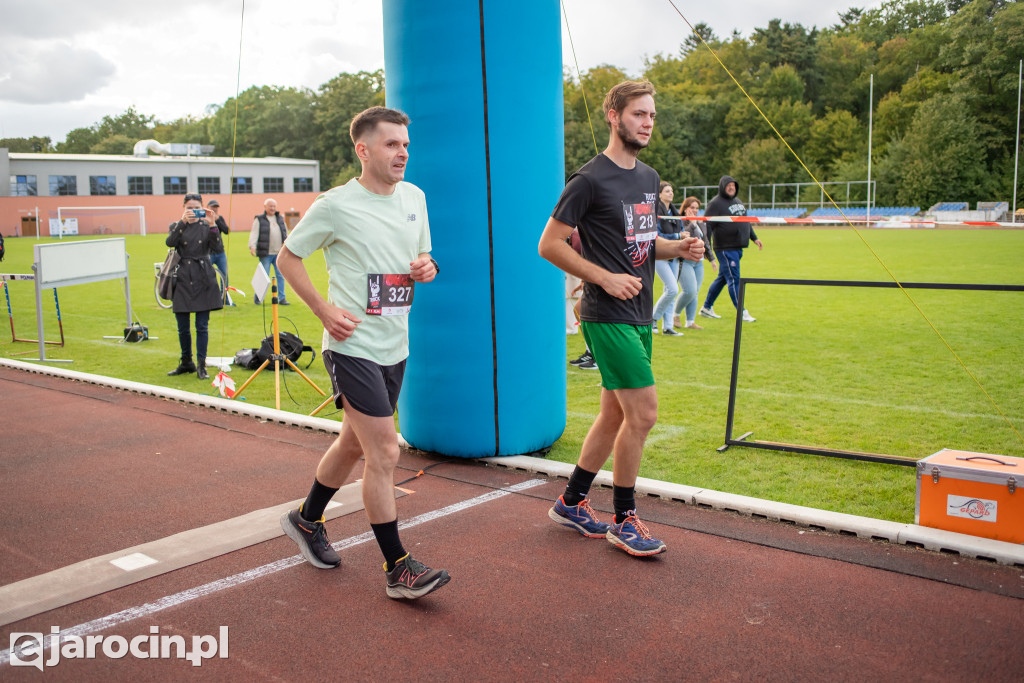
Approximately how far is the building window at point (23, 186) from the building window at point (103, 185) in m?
3.95

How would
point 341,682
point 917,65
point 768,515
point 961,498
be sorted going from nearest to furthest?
point 341,682
point 961,498
point 768,515
point 917,65

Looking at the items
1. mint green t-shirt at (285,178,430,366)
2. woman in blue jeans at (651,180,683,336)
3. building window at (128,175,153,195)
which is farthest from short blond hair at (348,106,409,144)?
building window at (128,175,153,195)

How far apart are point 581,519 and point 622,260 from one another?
4.46 ft

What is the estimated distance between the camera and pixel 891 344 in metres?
10.5

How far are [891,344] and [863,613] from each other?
791cm

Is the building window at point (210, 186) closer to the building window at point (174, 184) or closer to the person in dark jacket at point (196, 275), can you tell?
the building window at point (174, 184)

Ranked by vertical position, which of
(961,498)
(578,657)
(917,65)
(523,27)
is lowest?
(578,657)

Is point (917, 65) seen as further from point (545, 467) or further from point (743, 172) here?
point (545, 467)

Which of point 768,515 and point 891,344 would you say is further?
point 891,344

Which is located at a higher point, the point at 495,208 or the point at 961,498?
the point at 495,208

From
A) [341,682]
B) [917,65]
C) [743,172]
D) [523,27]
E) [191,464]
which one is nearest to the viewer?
[341,682]

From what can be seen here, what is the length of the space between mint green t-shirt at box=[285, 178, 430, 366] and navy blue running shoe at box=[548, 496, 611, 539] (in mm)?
1316

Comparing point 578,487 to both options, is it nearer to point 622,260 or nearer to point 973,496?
point 622,260

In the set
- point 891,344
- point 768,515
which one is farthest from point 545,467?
point 891,344
